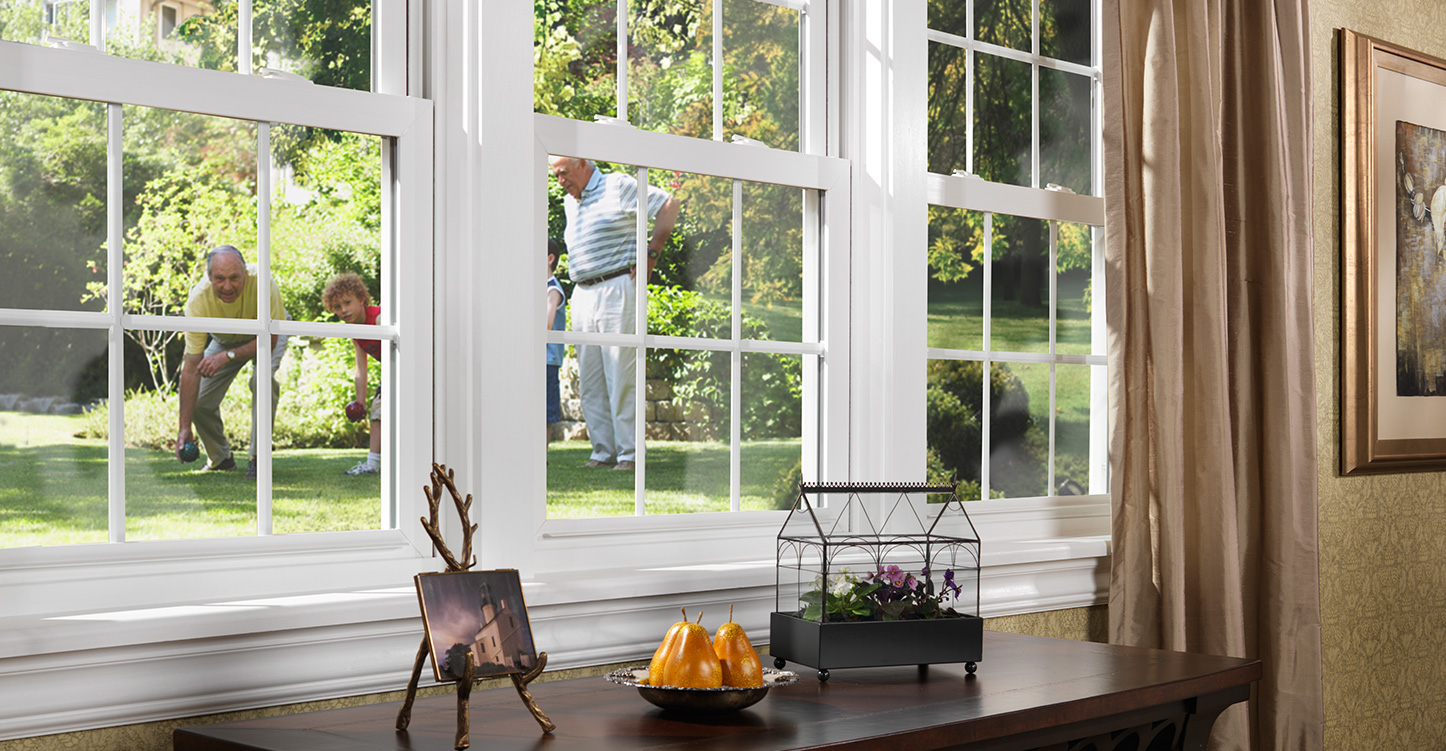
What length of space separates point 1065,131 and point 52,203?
6.94 feet

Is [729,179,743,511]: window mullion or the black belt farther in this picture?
[729,179,743,511]: window mullion

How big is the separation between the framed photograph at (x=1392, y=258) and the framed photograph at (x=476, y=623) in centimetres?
252

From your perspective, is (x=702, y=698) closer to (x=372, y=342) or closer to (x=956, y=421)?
(x=372, y=342)

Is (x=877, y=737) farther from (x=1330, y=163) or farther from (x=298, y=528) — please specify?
(x=1330, y=163)

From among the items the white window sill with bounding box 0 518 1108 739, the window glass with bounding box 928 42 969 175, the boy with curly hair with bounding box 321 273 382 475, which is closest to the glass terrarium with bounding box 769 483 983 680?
the white window sill with bounding box 0 518 1108 739

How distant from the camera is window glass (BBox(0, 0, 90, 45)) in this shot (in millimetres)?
1627

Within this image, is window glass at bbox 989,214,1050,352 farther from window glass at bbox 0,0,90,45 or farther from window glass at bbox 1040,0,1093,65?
window glass at bbox 0,0,90,45

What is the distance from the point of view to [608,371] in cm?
217

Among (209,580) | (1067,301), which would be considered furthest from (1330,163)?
(209,580)

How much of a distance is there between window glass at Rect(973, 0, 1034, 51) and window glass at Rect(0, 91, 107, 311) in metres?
1.79

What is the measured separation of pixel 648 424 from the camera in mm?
2213

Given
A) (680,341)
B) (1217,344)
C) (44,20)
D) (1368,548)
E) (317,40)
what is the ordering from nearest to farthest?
(44,20) < (317,40) < (680,341) < (1217,344) < (1368,548)

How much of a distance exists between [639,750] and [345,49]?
1153mm

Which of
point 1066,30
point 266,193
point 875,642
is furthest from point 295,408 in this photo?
point 1066,30
